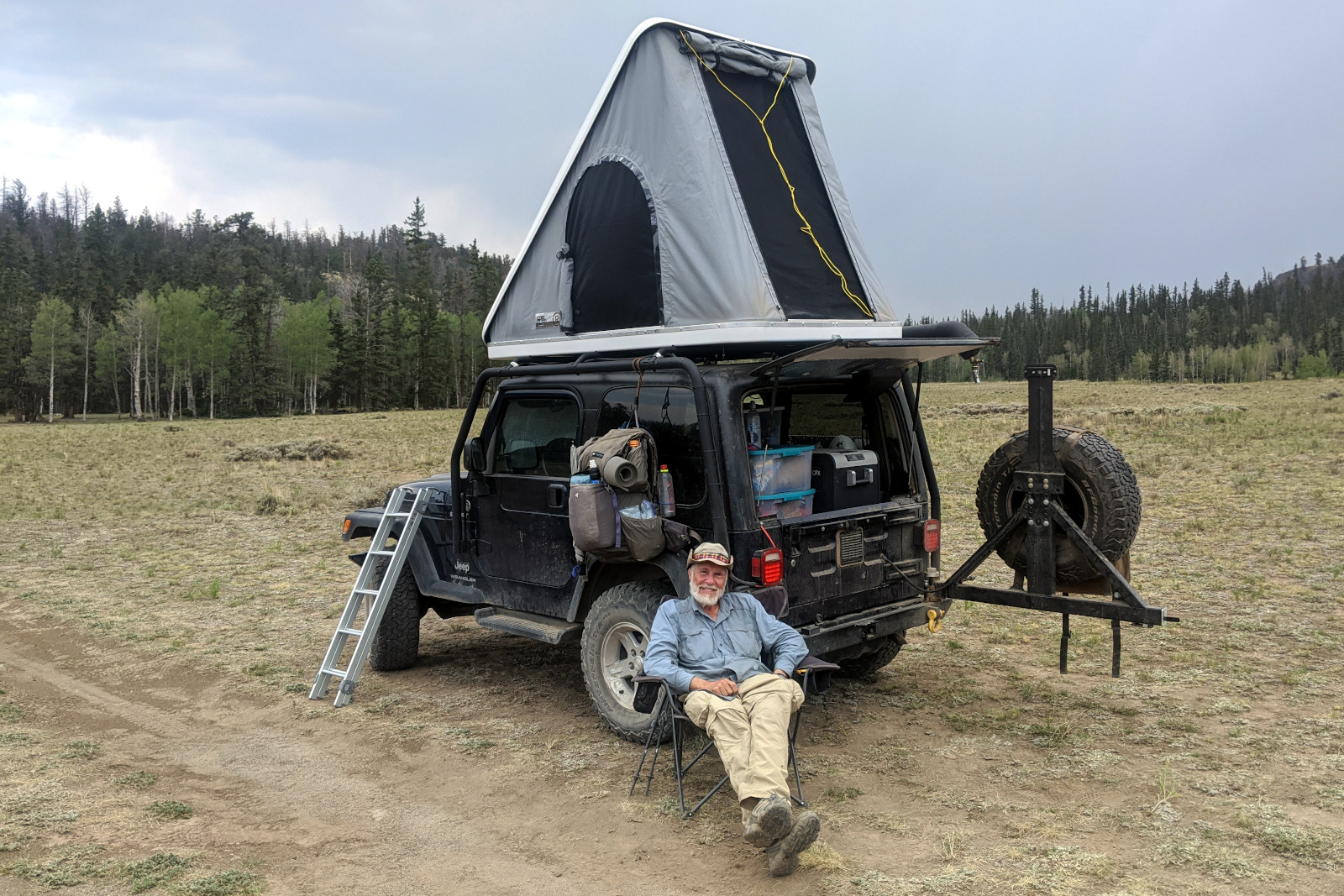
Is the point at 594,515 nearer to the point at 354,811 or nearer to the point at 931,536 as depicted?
the point at 354,811

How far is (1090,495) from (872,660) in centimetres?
196

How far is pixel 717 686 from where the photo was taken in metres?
4.77

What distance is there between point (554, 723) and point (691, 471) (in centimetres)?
198

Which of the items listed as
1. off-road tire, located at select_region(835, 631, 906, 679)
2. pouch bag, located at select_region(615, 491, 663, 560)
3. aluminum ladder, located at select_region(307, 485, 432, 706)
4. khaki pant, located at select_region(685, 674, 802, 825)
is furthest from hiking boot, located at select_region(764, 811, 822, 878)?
aluminum ladder, located at select_region(307, 485, 432, 706)

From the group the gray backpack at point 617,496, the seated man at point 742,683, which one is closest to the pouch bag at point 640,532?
the gray backpack at point 617,496

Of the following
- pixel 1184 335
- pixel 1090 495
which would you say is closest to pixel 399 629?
pixel 1090 495

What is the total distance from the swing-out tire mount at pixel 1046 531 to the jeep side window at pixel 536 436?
2717mm

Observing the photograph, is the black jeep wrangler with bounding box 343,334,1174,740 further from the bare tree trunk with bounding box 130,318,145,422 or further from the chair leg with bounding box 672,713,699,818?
the bare tree trunk with bounding box 130,318,145,422

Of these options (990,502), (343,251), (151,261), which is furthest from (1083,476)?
(343,251)

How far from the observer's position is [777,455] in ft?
18.4

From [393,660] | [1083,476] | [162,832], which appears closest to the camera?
[162,832]

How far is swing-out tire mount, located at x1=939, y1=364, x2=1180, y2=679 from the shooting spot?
18.3 feet

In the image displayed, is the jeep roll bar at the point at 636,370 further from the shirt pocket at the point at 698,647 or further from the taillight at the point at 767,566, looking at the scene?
the shirt pocket at the point at 698,647

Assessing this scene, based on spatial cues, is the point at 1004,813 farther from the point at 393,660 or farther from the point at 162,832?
the point at 393,660
